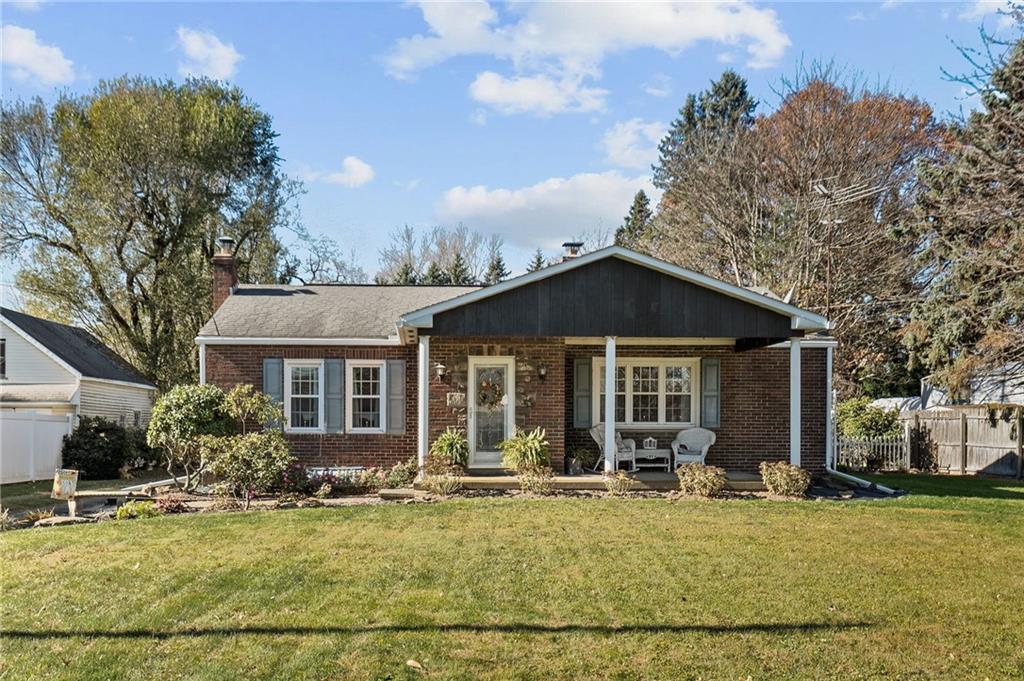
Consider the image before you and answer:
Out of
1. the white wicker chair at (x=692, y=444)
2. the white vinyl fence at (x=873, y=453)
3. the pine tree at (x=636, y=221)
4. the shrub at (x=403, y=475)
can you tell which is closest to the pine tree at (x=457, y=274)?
the pine tree at (x=636, y=221)

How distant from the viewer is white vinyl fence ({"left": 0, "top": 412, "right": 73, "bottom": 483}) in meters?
16.9

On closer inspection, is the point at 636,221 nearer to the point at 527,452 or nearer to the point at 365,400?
the point at 365,400

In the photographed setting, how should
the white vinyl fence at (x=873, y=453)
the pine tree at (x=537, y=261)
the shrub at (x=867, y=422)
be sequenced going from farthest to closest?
the pine tree at (x=537, y=261), the shrub at (x=867, y=422), the white vinyl fence at (x=873, y=453)

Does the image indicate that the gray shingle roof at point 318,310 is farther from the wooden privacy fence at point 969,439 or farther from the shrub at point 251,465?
the wooden privacy fence at point 969,439

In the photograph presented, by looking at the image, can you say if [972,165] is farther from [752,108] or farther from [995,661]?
[752,108]

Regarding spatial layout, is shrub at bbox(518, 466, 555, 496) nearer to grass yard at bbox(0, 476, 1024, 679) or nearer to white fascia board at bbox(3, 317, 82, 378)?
grass yard at bbox(0, 476, 1024, 679)

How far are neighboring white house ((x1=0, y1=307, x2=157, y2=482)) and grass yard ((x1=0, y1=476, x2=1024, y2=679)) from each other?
948cm

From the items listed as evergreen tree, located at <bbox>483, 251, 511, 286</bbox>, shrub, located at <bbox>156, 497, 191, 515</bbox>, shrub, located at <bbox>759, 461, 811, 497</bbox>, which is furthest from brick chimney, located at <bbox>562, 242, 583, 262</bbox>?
evergreen tree, located at <bbox>483, 251, 511, 286</bbox>

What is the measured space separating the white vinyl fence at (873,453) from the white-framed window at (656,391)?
724cm

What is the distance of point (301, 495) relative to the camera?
12945 mm

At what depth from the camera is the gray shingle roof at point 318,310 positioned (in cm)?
1592

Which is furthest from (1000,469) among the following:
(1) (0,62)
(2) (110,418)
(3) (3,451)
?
(2) (110,418)

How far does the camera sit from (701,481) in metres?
12.9

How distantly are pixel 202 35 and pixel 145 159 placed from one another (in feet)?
55.4
